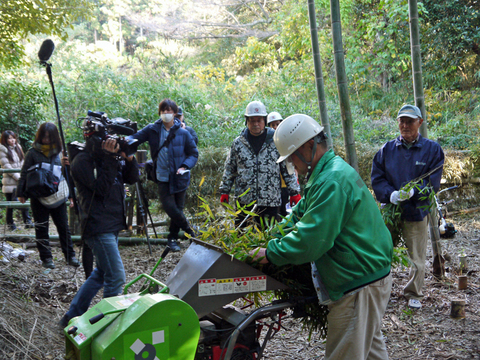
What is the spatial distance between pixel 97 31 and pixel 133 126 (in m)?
27.1

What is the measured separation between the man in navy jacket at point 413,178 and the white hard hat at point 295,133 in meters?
2.11

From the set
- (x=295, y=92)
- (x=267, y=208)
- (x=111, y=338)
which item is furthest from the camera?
(x=295, y=92)

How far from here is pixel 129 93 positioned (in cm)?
1057

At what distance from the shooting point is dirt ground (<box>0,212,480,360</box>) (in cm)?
335

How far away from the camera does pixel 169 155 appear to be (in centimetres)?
597

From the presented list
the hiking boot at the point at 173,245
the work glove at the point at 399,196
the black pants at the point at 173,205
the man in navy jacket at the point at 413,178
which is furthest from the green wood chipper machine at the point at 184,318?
the hiking boot at the point at 173,245

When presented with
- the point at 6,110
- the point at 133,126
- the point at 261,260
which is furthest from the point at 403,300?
the point at 6,110

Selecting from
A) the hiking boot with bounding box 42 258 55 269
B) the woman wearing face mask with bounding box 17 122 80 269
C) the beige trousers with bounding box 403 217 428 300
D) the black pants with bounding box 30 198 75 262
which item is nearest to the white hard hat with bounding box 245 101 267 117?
the beige trousers with bounding box 403 217 428 300

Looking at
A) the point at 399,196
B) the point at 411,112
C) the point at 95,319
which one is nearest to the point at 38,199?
the point at 95,319

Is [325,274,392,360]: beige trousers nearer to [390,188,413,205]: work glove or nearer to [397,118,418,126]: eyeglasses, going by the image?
[390,188,413,205]: work glove

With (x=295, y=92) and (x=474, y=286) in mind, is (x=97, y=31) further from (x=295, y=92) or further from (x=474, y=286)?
(x=474, y=286)

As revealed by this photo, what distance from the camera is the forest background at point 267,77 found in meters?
7.69

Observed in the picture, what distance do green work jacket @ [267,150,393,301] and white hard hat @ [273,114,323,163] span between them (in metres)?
0.16

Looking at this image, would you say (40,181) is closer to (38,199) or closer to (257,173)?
(38,199)
